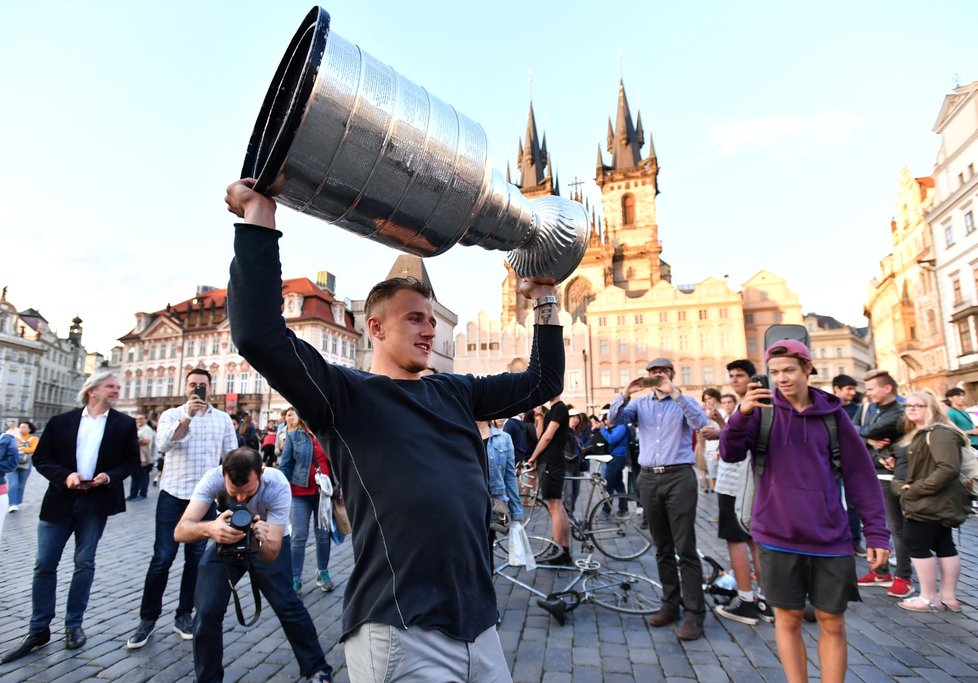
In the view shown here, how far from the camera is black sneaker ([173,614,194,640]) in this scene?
14.4ft

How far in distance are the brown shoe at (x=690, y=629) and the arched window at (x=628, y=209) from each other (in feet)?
248

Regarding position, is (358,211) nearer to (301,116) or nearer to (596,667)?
(301,116)

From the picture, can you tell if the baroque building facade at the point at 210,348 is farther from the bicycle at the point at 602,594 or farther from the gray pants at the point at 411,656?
the gray pants at the point at 411,656

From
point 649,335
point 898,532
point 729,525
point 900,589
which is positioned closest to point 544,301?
point 729,525

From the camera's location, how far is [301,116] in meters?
1.31

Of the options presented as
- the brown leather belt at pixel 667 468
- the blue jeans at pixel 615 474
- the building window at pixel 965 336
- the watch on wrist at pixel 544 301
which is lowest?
the blue jeans at pixel 615 474

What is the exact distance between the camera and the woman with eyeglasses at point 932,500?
467cm

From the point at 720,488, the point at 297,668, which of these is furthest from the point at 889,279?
the point at 297,668

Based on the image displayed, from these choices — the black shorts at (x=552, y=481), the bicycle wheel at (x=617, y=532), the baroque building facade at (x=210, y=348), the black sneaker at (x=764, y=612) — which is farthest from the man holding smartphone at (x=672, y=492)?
the baroque building facade at (x=210, y=348)

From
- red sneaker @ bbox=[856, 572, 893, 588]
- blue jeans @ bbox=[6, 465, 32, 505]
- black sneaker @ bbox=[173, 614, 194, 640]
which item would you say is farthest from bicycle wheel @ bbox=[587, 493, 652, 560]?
blue jeans @ bbox=[6, 465, 32, 505]

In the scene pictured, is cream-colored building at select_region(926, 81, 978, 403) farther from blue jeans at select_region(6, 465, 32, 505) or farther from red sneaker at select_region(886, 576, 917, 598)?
blue jeans at select_region(6, 465, 32, 505)

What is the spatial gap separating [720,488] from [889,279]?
56209 millimetres

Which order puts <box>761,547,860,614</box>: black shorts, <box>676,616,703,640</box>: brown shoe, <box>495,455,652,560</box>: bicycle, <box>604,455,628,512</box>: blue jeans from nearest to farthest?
<box>761,547,860,614</box>: black shorts
<box>676,616,703,640</box>: brown shoe
<box>495,455,652,560</box>: bicycle
<box>604,455,628,512</box>: blue jeans

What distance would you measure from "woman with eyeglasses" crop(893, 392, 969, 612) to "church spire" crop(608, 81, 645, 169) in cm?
7798
